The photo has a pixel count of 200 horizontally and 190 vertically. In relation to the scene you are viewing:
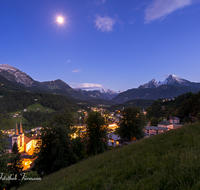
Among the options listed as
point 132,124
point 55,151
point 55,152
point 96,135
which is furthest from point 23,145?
point 132,124

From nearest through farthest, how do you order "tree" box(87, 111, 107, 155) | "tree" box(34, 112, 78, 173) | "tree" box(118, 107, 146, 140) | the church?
"tree" box(34, 112, 78, 173) < "tree" box(87, 111, 107, 155) < "tree" box(118, 107, 146, 140) < the church

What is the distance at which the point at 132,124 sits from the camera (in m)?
38.2

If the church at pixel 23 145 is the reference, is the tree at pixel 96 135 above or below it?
above

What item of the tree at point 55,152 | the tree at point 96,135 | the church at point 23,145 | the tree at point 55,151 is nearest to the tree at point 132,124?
the tree at point 96,135

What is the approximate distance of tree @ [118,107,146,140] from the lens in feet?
125

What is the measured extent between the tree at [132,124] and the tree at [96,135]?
11.7m

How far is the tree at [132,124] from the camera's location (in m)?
38.1

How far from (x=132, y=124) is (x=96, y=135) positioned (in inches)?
591

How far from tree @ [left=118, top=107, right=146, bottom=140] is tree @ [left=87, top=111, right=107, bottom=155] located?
11.7 metres

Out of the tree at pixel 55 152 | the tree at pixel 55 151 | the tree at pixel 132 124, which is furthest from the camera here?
the tree at pixel 132 124

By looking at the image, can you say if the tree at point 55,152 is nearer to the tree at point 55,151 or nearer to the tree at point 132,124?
the tree at point 55,151

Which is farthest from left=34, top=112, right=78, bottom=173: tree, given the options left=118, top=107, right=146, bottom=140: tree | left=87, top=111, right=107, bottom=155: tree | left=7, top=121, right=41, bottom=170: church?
left=7, top=121, right=41, bottom=170: church

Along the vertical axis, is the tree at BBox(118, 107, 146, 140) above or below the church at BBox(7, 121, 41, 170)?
above

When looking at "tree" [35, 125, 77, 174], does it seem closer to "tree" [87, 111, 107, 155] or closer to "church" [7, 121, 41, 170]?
"tree" [87, 111, 107, 155]
